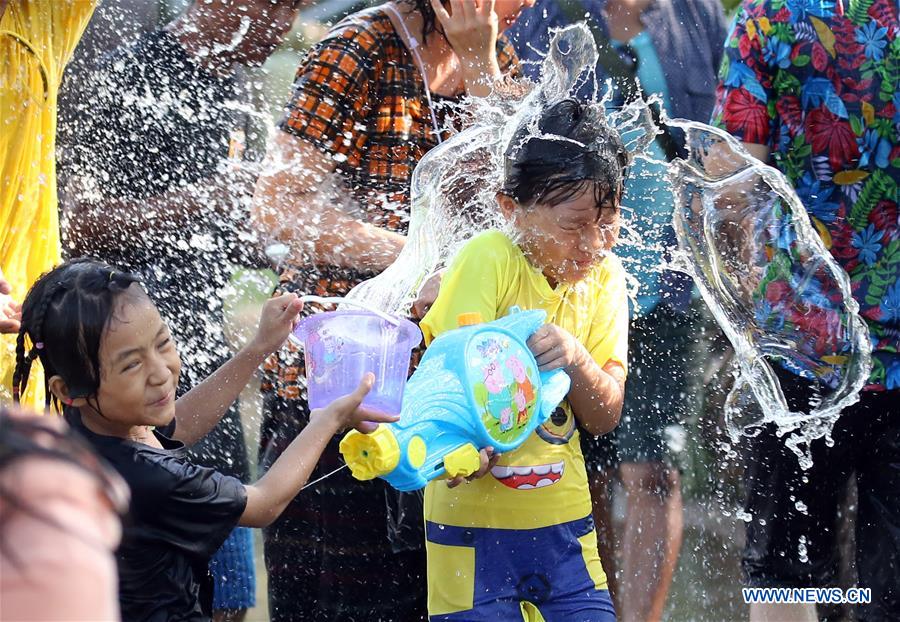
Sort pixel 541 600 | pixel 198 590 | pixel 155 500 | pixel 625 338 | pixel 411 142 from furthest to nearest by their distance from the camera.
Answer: pixel 411 142 → pixel 625 338 → pixel 541 600 → pixel 198 590 → pixel 155 500

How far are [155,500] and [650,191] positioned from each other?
1952 mm

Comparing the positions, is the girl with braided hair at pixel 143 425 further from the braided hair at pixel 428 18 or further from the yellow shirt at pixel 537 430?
the braided hair at pixel 428 18

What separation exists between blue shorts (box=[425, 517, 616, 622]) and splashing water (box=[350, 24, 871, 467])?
0.59m

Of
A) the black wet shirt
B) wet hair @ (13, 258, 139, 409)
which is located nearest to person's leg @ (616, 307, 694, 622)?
the black wet shirt

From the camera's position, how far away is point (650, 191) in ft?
11.9

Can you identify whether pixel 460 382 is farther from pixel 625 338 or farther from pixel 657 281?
pixel 657 281

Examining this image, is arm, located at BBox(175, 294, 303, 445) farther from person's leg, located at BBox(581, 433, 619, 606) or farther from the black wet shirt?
person's leg, located at BBox(581, 433, 619, 606)

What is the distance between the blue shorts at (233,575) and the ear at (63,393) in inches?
45.6

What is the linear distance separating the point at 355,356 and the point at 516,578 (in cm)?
72

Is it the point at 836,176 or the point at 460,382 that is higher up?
the point at 836,176

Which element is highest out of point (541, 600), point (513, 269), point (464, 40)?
point (464, 40)

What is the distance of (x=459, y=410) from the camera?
2.41 meters

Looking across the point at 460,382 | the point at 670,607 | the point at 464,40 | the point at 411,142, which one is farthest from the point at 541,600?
the point at 670,607

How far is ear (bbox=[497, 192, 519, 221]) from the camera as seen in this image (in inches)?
112
